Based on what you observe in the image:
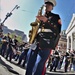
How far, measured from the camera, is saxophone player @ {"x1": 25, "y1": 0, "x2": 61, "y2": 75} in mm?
1112

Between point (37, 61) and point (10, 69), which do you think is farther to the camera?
point (10, 69)

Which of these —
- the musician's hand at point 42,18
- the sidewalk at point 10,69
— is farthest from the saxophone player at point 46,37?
the sidewalk at point 10,69

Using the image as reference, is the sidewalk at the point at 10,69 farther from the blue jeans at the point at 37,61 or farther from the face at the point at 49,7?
the face at the point at 49,7

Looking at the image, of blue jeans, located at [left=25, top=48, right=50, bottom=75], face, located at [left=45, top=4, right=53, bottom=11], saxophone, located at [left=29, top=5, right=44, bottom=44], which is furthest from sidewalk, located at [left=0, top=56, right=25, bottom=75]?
face, located at [left=45, top=4, right=53, bottom=11]

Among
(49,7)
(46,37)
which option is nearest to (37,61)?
(46,37)

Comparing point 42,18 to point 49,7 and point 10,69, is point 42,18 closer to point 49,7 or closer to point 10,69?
point 49,7

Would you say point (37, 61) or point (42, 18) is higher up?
point (42, 18)

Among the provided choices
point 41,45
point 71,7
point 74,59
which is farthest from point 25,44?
point 74,59

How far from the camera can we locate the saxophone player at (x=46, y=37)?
3.65 ft

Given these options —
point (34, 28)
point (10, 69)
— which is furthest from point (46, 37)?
point (10, 69)

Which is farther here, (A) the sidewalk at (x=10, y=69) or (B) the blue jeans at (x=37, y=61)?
(A) the sidewalk at (x=10, y=69)

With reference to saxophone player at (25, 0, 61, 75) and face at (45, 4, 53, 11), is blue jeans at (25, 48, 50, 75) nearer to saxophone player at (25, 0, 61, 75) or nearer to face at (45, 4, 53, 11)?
saxophone player at (25, 0, 61, 75)

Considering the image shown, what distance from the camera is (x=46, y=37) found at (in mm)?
1125

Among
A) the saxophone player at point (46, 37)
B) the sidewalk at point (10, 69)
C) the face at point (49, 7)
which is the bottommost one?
the sidewalk at point (10, 69)
